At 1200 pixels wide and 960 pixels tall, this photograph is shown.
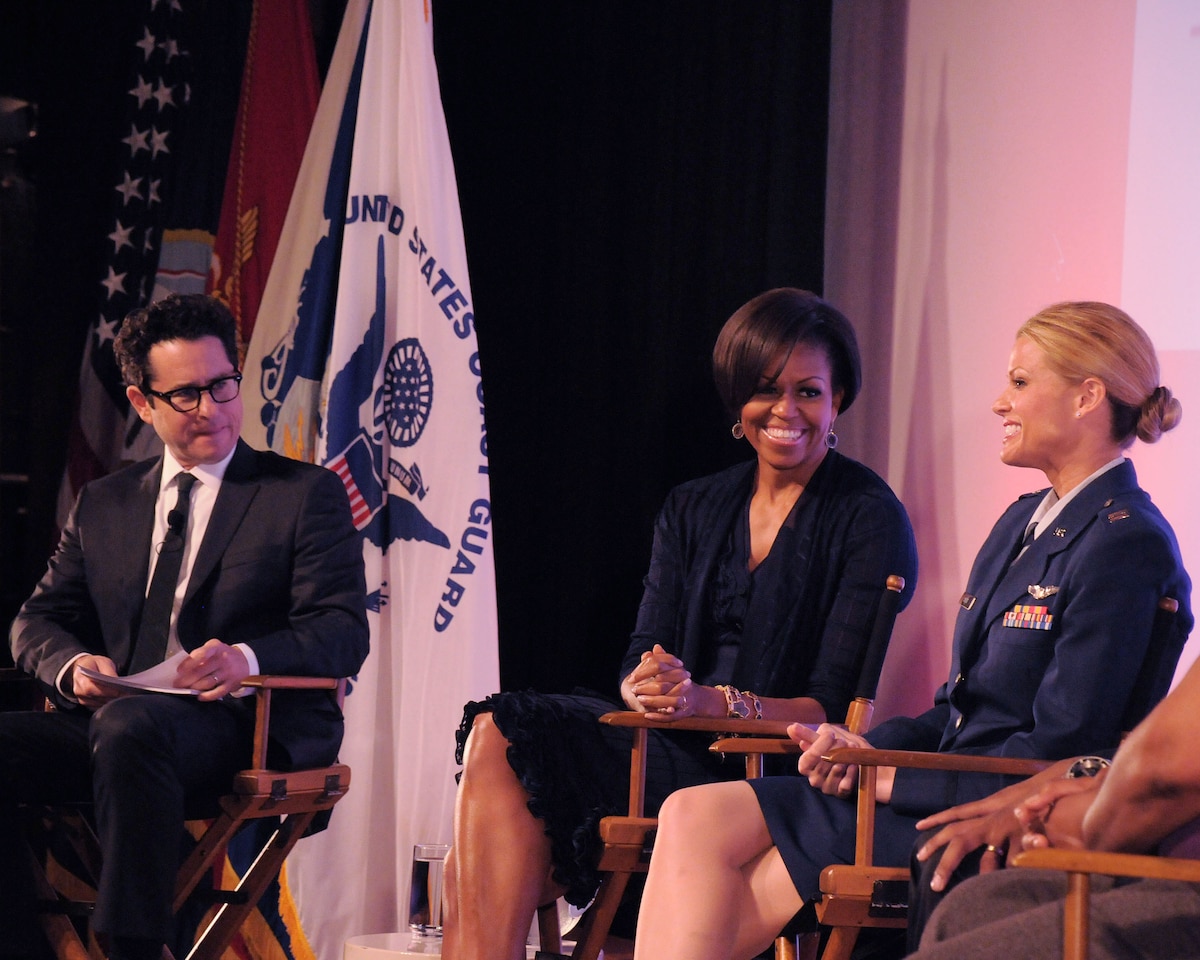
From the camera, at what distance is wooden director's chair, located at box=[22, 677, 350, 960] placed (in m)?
2.92

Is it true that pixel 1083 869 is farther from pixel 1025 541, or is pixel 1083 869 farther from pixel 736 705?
pixel 736 705

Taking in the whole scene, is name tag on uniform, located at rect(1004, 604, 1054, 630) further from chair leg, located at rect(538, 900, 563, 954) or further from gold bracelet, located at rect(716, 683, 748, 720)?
chair leg, located at rect(538, 900, 563, 954)

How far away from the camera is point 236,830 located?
3.05 metres

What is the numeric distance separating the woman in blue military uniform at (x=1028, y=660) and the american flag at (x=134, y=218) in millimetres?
2684

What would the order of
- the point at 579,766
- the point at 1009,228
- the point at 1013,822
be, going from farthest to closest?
the point at 1009,228
the point at 579,766
the point at 1013,822

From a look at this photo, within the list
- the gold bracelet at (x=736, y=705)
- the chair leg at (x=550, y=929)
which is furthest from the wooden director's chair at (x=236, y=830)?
the gold bracelet at (x=736, y=705)

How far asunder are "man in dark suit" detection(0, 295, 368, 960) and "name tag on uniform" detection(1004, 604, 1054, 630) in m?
1.47

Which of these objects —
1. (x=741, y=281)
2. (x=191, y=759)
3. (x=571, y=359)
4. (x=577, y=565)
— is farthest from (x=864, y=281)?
(x=191, y=759)

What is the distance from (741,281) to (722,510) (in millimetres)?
764

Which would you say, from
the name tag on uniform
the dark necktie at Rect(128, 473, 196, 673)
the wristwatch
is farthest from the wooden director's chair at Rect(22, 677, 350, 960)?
the wristwatch

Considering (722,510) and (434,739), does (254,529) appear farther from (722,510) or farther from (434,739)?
(722,510)

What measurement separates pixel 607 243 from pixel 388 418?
30.4 inches

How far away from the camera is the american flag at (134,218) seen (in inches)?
170

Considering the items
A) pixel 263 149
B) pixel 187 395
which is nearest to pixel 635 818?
pixel 187 395
